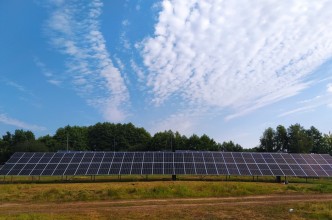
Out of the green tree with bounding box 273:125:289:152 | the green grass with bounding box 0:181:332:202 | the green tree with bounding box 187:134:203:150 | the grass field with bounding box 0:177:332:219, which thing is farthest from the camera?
the green tree with bounding box 273:125:289:152

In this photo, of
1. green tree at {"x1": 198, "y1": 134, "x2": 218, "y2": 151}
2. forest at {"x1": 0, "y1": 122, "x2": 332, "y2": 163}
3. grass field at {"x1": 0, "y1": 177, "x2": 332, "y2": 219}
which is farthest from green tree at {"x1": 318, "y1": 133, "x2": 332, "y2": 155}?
grass field at {"x1": 0, "y1": 177, "x2": 332, "y2": 219}

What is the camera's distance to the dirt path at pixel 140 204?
24.2 metres

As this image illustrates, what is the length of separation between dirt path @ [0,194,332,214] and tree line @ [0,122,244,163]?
77.5 meters

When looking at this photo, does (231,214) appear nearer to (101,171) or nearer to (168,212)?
(168,212)

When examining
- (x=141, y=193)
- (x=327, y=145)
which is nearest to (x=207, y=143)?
(x=327, y=145)

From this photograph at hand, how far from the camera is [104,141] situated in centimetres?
14725

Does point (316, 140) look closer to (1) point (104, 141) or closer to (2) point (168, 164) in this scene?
(1) point (104, 141)

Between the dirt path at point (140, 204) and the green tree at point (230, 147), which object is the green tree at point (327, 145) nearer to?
the green tree at point (230, 147)

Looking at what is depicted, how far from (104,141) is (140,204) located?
Result: 124m

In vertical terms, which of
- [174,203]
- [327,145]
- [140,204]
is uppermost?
[327,145]

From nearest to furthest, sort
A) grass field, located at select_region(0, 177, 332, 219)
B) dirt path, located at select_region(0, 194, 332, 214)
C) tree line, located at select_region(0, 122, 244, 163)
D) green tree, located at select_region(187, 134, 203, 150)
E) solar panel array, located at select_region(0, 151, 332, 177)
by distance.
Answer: grass field, located at select_region(0, 177, 332, 219) → dirt path, located at select_region(0, 194, 332, 214) → solar panel array, located at select_region(0, 151, 332, 177) → tree line, located at select_region(0, 122, 244, 163) → green tree, located at select_region(187, 134, 203, 150)

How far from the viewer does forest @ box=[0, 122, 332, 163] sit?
11144 cm

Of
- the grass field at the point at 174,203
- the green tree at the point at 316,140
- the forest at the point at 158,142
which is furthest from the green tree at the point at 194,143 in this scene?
the grass field at the point at 174,203

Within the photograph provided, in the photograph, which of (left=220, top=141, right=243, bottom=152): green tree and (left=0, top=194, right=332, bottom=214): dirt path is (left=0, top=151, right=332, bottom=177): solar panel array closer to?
(left=0, top=194, right=332, bottom=214): dirt path
